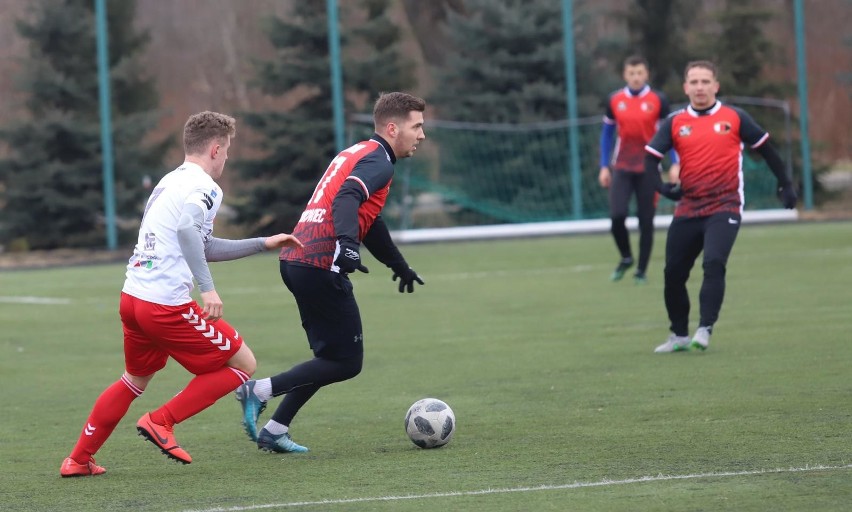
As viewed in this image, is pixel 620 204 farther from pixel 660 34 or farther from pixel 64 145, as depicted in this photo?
pixel 660 34

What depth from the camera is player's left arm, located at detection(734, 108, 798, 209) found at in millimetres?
9953

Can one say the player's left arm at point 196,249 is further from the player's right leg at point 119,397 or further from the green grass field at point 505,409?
the green grass field at point 505,409

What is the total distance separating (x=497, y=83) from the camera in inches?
1176

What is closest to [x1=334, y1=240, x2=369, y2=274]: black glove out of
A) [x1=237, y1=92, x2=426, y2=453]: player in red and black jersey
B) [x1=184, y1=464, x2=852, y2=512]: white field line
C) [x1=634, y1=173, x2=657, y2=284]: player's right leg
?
[x1=237, y1=92, x2=426, y2=453]: player in red and black jersey

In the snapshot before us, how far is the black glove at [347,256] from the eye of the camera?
6555 mm

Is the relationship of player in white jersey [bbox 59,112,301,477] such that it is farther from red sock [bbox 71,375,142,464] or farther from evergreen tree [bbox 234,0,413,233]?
evergreen tree [bbox 234,0,413,233]

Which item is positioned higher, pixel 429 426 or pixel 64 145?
pixel 429 426

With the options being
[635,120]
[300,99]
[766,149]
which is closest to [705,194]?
[766,149]

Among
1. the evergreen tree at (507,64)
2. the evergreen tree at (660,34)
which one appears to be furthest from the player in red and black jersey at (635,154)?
the evergreen tree at (660,34)

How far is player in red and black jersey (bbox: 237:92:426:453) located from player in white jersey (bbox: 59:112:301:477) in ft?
1.10

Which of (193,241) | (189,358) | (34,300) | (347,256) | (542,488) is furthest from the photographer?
(34,300)

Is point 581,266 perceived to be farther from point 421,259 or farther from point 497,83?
point 497,83

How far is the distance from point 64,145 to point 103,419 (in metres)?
22.8

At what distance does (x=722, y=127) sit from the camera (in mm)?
9977
